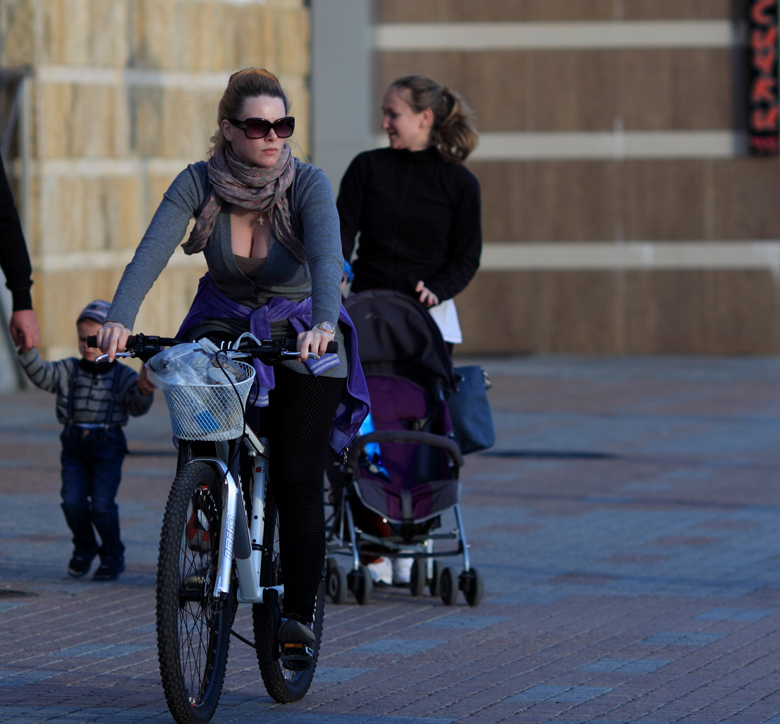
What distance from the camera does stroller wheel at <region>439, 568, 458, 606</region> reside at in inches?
273

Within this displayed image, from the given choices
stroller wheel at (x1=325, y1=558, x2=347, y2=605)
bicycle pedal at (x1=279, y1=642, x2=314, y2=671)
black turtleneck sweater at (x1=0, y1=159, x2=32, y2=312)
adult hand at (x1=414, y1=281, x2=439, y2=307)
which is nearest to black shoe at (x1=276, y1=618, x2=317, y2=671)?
bicycle pedal at (x1=279, y1=642, x2=314, y2=671)

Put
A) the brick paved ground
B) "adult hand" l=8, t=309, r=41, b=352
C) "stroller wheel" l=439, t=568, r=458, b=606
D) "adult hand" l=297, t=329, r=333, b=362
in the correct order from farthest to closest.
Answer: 1. "stroller wheel" l=439, t=568, r=458, b=606
2. "adult hand" l=8, t=309, r=41, b=352
3. the brick paved ground
4. "adult hand" l=297, t=329, r=333, b=362

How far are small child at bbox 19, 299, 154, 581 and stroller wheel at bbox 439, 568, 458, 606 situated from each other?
1.46 meters

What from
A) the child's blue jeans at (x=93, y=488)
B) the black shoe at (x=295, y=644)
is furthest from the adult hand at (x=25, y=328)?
the black shoe at (x=295, y=644)

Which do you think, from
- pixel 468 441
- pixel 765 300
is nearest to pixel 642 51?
pixel 765 300

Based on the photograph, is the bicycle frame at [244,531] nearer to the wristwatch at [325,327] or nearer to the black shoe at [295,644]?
the black shoe at [295,644]

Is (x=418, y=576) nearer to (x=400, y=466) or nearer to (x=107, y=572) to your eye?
(x=400, y=466)

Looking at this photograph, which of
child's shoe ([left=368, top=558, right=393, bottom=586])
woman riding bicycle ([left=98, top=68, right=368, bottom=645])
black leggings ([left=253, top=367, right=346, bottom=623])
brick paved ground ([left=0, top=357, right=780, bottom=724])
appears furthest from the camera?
child's shoe ([left=368, top=558, right=393, bottom=586])

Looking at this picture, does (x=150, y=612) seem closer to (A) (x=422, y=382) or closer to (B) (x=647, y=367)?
(A) (x=422, y=382)

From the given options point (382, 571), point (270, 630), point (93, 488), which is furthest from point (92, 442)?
point (270, 630)

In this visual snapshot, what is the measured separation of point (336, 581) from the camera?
22.6ft

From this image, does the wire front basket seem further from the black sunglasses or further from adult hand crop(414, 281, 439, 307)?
adult hand crop(414, 281, 439, 307)

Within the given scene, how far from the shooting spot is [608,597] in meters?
7.10

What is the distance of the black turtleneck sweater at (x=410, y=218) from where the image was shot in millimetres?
7309
